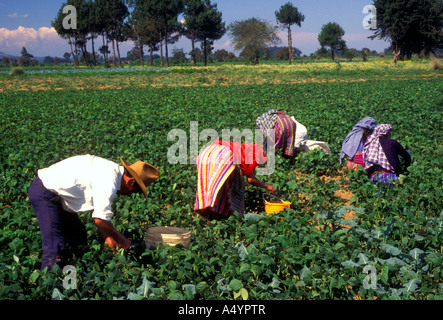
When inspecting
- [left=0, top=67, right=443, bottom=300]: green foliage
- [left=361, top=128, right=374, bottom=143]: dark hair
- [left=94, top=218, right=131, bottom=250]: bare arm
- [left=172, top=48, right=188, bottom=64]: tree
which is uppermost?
[left=172, top=48, right=188, bottom=64]: tree

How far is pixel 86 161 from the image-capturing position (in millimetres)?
2980

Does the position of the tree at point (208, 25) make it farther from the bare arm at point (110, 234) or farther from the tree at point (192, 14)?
the bare arm at point (110, 234)

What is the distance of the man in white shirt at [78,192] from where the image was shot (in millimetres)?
2881

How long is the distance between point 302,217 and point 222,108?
9.25m

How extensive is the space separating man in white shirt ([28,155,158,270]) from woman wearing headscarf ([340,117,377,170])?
3795mm

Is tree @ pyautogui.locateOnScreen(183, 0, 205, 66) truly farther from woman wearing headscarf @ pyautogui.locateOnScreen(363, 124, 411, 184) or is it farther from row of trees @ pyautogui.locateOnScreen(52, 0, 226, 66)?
woman wearing headscarf @ pyautogui.locateOnScreen(363, 124, 411, 184)

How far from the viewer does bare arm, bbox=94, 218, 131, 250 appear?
2.97m

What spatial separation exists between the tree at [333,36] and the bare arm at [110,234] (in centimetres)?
8690

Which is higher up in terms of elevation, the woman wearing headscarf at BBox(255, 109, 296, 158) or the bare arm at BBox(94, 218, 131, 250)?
the woman wearing headscarf at BBox(255, 109, 296, 158)

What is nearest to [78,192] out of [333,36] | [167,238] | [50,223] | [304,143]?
[50,223]

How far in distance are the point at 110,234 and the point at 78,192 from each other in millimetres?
405

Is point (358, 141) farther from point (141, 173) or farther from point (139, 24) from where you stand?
point (139, 24)

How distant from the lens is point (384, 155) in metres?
5.56

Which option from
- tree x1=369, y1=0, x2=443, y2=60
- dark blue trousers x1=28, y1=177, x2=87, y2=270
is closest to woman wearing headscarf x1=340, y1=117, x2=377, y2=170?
dark blue trousers x1=28, y1=177, x2=87, y2=270
